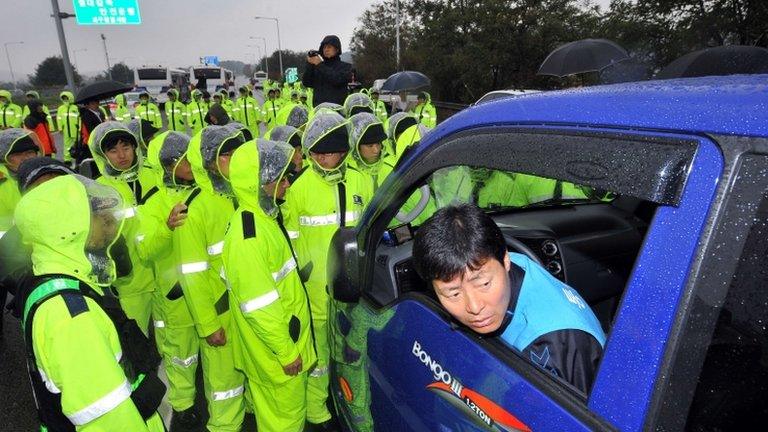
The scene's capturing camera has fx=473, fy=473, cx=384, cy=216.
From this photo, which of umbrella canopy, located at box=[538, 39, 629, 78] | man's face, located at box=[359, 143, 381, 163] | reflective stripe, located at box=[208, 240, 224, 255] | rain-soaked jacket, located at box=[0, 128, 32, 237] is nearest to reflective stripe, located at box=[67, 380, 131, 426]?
reflective stripe, located at box=[208, 240, 224, 255]

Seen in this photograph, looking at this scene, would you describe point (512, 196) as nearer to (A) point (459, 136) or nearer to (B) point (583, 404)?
(A) point (459, 136)

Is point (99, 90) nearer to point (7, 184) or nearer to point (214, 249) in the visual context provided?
point (7, 184)

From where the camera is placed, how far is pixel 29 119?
31.2ft

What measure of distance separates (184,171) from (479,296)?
Answer: 284cm

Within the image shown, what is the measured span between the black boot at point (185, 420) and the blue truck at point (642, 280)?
7.56ft

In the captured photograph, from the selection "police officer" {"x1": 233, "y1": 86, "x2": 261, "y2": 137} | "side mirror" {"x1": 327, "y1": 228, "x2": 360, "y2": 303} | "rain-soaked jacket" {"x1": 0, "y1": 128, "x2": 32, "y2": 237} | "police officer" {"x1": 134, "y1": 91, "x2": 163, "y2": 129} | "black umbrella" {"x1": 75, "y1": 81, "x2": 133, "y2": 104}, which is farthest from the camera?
"police officer" {"x1": 233, "y1": 86, "x2": 261, "y2": 137}

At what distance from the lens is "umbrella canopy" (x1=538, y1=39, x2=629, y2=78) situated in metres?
7.28

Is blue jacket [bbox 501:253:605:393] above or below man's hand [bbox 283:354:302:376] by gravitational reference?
above

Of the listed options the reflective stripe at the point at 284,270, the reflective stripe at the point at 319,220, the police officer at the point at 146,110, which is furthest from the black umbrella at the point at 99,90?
the police officer at the point at 146,110

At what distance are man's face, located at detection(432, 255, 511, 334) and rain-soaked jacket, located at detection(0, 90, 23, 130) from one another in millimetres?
13115

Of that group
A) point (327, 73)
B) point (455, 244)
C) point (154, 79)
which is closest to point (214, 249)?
point (455, 244)

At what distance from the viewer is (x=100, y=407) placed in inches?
62.5

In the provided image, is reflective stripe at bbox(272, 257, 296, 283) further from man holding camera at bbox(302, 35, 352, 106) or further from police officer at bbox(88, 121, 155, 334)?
man holding camera at bbox(302, 35, 352, 106)

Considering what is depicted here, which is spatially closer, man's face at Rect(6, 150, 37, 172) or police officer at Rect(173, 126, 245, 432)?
police officer at Rect(173, 126, 245, 432)
